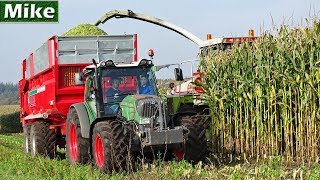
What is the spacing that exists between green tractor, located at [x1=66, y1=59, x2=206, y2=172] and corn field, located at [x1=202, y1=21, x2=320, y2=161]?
1.41m

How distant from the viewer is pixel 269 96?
1076 cm

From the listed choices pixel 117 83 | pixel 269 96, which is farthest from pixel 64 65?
pixel 269 96

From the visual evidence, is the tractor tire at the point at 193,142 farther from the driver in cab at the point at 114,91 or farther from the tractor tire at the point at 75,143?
the tractor tire at the point at 75,143

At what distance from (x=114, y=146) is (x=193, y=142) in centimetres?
136

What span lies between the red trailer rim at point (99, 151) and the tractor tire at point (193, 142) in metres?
1.28

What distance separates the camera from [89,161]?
9836 mm

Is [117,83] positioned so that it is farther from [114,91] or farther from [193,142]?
[193,142]

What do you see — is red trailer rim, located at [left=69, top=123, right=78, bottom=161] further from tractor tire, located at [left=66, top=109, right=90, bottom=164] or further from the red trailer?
the red trailer

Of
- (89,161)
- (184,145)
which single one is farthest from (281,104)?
(89,161)

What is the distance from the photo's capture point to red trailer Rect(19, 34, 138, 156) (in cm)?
1171

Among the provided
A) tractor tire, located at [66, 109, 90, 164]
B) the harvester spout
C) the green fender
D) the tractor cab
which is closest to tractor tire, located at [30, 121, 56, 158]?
tractor tire, located at [66, 109, 90, 164]

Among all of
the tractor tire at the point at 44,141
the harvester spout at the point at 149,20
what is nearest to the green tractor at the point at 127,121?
the tractor tire at the point at 44,141

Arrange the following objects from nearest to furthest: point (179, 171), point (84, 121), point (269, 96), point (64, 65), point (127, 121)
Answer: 1. point (179, 171)
2. point (127, 121)
3. point (84, 121)
4. point (269, 96)
5. point (64, 65)

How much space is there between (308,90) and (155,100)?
284 cm
